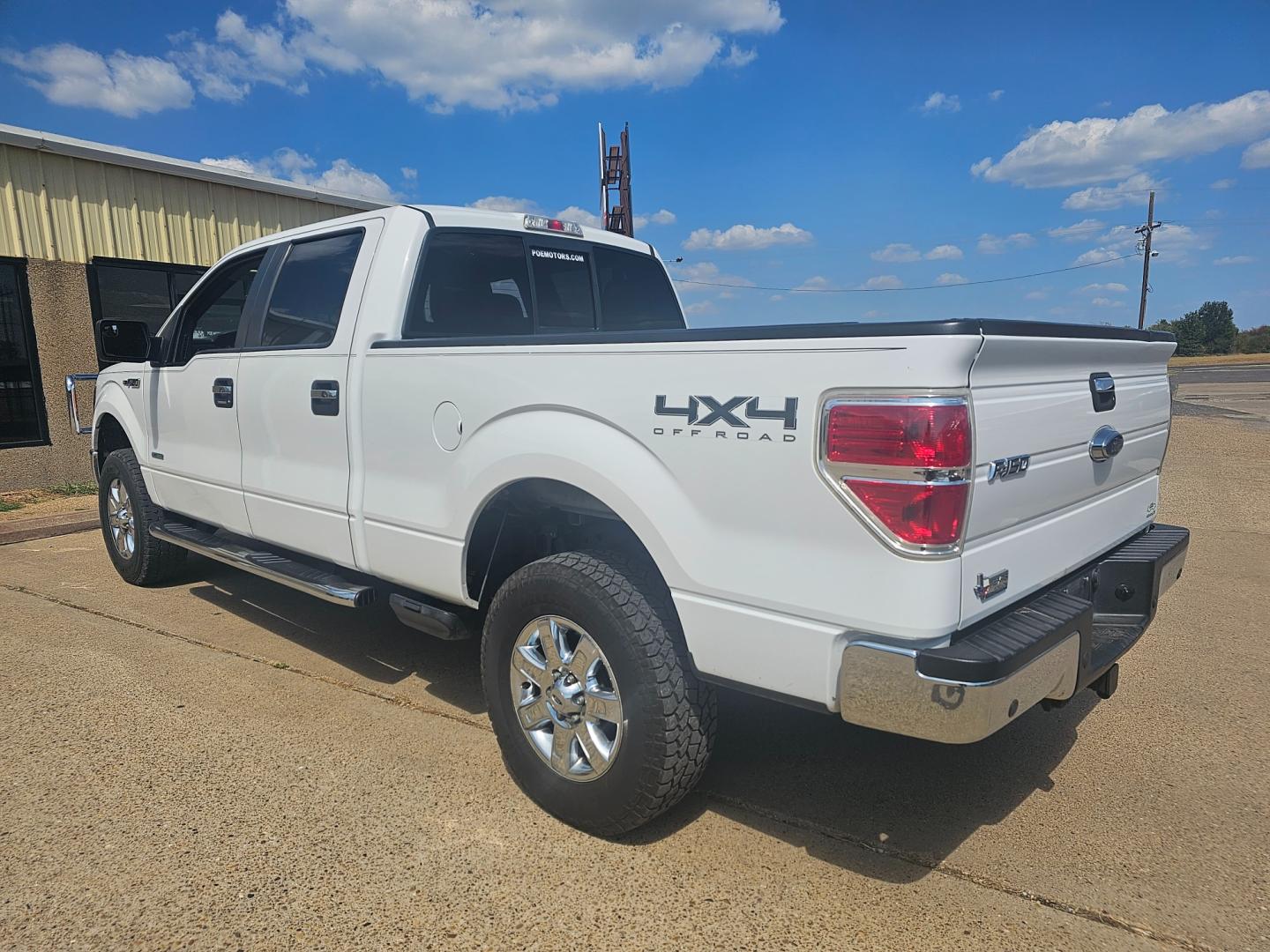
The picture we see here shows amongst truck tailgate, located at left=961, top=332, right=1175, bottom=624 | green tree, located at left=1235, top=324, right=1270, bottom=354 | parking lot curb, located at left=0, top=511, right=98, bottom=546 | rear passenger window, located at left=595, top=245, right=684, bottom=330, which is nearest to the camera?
truck tailgate, located at left=961, top=332, right=1175, bottom=624

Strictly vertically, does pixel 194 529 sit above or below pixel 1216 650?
above

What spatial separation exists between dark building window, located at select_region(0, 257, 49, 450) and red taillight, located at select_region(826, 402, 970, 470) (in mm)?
10082

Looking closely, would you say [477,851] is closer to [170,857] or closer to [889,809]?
[170,857]

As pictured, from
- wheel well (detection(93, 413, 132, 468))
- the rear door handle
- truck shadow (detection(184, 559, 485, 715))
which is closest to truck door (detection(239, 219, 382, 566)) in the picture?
the rear door handle

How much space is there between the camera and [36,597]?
5469 mm

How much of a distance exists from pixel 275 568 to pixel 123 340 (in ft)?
6.86

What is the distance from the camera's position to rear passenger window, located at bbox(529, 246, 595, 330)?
13.7 feet

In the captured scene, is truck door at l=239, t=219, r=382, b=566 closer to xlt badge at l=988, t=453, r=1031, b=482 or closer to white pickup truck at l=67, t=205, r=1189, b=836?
white pickup truck at l=67, t=205, r=1189, b=836

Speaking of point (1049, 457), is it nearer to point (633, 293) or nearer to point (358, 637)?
point (633, 293)

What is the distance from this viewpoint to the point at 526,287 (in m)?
4.13

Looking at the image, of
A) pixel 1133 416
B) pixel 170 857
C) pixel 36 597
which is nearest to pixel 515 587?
pixel 170 857

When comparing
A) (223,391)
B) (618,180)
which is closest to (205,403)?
(223,391)

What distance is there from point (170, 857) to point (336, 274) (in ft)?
7.96

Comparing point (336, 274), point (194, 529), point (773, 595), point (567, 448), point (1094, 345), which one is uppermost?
point (336, 274)
